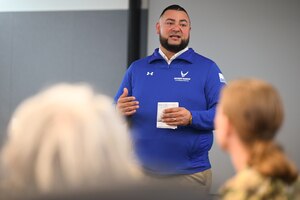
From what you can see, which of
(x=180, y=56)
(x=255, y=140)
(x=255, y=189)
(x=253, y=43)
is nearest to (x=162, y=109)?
(x=180, y=56)

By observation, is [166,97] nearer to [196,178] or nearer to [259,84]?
[196,178]

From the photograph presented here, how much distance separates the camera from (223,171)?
4984 millimetres

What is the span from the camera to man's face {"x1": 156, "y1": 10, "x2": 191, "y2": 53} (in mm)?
3014

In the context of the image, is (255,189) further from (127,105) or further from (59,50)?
(59,50)

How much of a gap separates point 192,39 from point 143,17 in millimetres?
562

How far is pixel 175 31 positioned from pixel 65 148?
224 centimetres

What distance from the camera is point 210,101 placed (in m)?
2.86

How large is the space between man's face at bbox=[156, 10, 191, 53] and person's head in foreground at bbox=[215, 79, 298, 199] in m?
1.64

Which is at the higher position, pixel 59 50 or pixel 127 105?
pixel 59 50

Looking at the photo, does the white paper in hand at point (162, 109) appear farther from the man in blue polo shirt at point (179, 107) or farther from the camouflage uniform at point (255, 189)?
the camouflage uniform at point (255, 189)

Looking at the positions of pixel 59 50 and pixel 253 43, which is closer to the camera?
pixel 253 43

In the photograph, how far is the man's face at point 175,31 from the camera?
119 inches

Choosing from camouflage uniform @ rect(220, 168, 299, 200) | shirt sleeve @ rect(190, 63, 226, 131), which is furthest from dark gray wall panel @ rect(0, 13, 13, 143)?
camouflage uniform @ rect(220, 168, 299, 200)

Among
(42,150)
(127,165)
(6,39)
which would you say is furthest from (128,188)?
(6,39)
